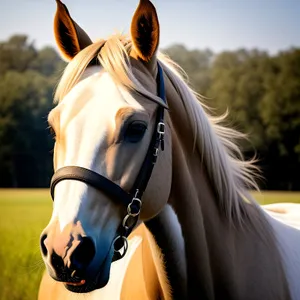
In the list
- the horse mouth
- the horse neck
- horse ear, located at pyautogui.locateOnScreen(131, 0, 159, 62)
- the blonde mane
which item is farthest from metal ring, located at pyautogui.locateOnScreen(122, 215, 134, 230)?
horse ear, located at pyautogui.locateOnScreen(131, 0, 159, 62)

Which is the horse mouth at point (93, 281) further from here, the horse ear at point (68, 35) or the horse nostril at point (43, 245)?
the horse ear at point (68, 35)

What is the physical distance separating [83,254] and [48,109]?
533 inches

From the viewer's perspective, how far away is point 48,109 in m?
14.8

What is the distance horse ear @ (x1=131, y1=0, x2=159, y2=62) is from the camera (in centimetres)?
205

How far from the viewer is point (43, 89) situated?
18.9 metres

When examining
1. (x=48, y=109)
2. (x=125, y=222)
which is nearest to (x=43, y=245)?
(x=125, y=222)

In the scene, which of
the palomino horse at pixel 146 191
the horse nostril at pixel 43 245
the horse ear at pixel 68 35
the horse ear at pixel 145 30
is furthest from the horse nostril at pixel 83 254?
the horse ear at pixel 68 35

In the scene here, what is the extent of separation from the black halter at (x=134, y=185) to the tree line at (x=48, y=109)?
39.3 ft

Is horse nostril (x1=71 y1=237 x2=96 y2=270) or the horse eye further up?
the horse eye

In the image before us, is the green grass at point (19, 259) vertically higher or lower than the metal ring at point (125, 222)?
lower

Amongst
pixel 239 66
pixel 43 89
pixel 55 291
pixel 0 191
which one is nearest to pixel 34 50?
pixel 43 89

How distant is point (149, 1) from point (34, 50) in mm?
20884

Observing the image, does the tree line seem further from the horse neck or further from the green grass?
the horse neck

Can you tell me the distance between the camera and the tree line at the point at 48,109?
48.2 feet
